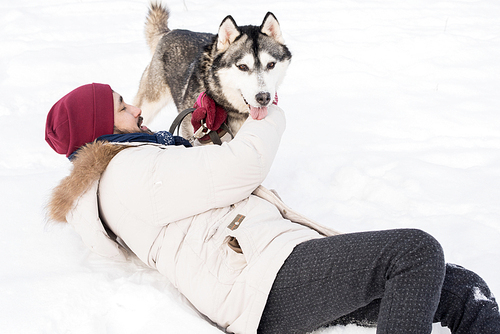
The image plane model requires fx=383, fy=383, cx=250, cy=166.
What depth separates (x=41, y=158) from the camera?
3186mm

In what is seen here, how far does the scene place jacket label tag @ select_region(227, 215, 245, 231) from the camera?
5.08 feet

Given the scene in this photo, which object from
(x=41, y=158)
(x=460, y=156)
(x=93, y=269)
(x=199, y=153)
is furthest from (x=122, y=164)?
(x=460, y=156)

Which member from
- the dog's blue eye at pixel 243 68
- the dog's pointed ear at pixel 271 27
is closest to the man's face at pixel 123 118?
the dog's blue eye at pixel 243 68

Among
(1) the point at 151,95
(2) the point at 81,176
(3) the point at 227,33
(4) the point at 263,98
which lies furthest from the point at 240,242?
(1) the point at 151,95

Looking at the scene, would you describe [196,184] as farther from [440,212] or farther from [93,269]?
[440,212]

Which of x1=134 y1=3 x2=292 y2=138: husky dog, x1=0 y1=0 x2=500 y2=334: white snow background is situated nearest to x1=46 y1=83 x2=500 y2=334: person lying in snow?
x1=0 y1=0 x2=500 y2=334: white snow background

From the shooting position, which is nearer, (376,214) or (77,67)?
(376,214)

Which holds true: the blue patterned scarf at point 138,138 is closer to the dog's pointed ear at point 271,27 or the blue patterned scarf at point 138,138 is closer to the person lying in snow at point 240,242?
the person lying in snow at point 240,242

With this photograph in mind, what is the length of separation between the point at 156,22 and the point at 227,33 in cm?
175

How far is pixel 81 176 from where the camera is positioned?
1562 mm

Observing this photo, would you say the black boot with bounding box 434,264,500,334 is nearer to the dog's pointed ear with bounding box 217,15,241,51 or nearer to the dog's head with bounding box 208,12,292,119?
the dog's head with bounding box 208,12,292,119

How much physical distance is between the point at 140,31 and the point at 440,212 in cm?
539

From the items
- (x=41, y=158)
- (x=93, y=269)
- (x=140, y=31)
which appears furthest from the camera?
(x=140, y=31)

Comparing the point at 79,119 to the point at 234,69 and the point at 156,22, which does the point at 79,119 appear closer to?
the point at 234,69
